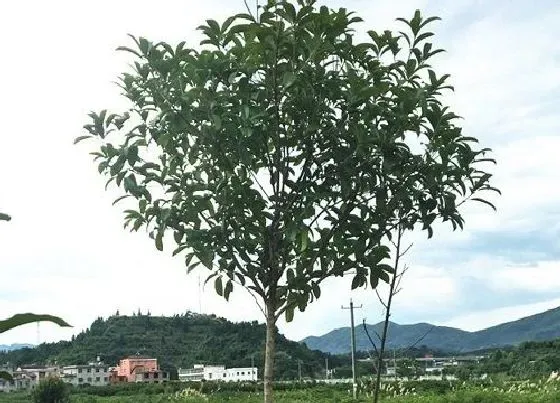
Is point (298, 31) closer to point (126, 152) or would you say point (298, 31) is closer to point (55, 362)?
point (126, 152)

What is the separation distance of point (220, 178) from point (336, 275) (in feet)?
3.19

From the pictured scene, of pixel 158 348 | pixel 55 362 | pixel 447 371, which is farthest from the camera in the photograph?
pixel 158 348

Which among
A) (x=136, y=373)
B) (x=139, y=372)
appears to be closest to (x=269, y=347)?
(x=139, y=372)

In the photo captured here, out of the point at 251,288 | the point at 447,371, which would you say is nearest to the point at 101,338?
the point at 447,371

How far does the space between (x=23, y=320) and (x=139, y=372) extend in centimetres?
7385

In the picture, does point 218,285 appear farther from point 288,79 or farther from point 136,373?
point 136,373

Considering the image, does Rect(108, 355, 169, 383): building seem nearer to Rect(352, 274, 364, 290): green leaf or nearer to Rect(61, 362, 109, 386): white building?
Rect(61, 362, 109, 386): white building

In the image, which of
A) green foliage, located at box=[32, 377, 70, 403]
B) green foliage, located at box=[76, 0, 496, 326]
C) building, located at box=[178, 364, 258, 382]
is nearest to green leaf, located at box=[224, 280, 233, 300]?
green foliage, located at box=[76, 0, 496, 326]

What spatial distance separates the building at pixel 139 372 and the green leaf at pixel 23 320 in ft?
236

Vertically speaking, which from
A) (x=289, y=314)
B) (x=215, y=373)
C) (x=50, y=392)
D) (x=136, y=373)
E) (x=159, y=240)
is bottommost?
(x=215, y=373)

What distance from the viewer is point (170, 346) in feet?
295

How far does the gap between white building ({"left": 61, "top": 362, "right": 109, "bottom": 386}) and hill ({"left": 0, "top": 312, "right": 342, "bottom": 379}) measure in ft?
15.5

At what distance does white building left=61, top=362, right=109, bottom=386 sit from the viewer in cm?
7181

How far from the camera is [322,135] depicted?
4500 millimetres
